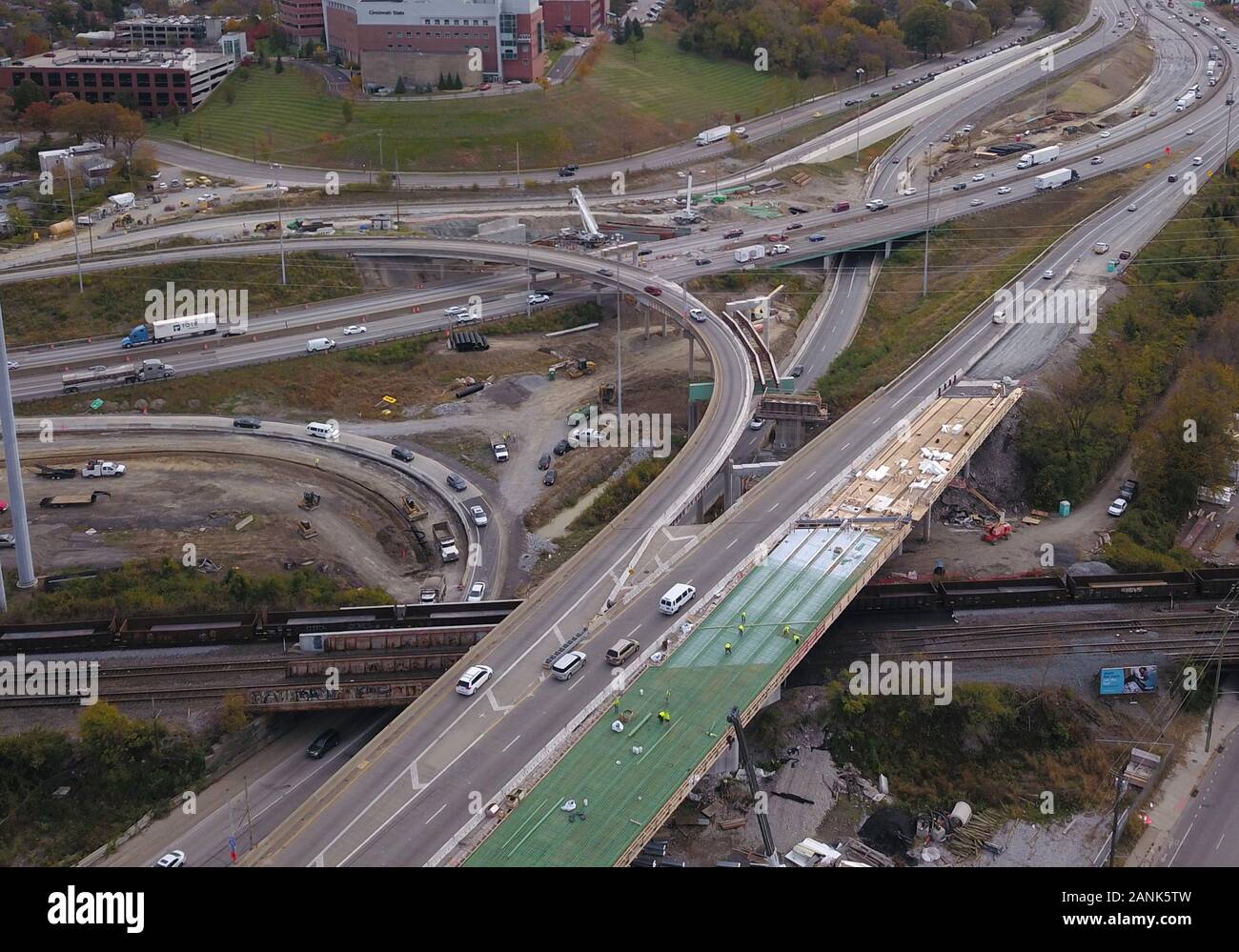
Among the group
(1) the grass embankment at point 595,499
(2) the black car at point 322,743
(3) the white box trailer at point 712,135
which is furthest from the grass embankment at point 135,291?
(3) the white box trailer at point 712,135

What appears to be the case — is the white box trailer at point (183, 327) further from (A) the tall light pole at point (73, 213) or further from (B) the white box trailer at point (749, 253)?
(B) the white box trailer at point (749, 253)

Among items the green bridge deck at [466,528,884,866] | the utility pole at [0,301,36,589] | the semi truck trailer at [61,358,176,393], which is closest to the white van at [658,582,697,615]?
the green bridge deck at [466,528,884,866]

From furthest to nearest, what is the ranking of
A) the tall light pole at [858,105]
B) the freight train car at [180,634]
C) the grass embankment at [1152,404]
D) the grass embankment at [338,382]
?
the tall light pole at [858,105], the grass embankment at [338,382], the grass embankment at [1152,404], the freight train car at [180,634]

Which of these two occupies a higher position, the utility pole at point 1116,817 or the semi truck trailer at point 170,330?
the semi truck trailer at point 170,330

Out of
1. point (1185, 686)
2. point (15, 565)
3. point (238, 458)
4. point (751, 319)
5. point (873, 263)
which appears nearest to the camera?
point (1185, 686)

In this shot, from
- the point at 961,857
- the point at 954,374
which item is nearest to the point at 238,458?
the point at 954,374

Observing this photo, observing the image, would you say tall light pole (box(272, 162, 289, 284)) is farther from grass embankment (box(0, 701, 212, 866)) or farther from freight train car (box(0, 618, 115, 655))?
grass embankment (box(0, 701, 212, 866))

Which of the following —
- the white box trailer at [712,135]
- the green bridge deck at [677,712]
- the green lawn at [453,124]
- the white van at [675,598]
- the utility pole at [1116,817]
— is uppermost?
the green lawn at [453,124]

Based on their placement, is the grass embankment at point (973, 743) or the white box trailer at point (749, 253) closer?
the grass embankment at point (973, 743)

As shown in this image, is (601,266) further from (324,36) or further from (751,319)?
(324,36)
